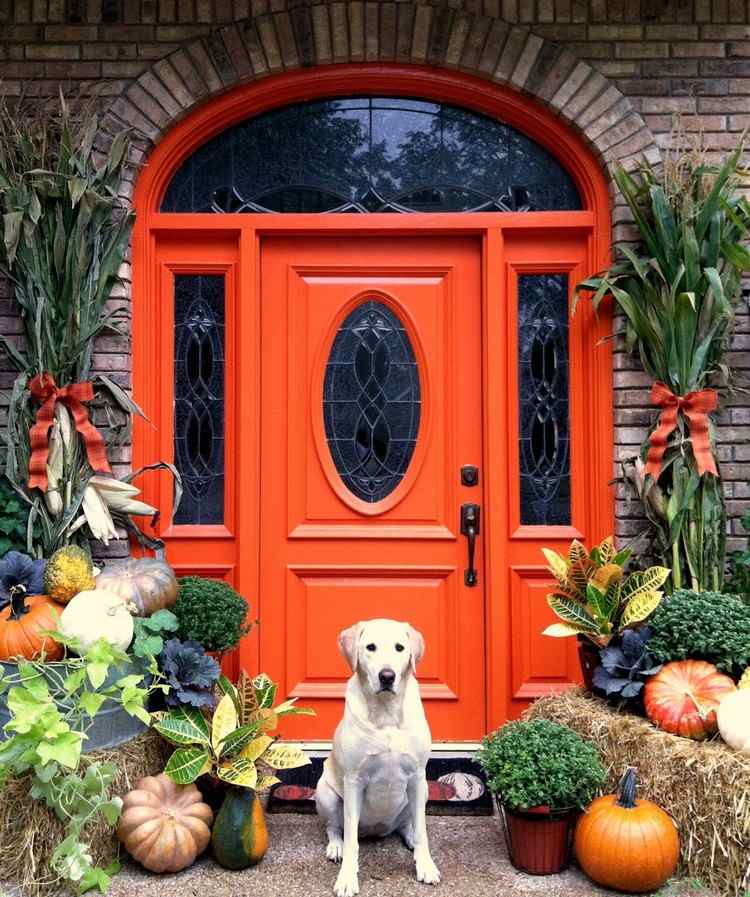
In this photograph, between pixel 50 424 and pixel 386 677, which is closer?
pixel 386 677

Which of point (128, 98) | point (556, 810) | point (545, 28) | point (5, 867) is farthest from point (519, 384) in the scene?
point (5, 867)

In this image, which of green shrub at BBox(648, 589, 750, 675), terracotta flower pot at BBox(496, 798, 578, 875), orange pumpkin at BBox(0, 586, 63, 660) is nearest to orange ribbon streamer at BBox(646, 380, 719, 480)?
green shrub at BBox(648, 589, 750, 675)

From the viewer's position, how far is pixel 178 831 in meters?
3.07

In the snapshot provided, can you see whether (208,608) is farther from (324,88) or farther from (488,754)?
(324,88)

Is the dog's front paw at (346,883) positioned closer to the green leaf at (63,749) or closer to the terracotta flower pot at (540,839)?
the terracotta flower pot at (540,839)

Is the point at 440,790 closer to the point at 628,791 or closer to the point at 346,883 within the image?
the point at 346,883

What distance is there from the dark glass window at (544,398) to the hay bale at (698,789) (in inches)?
48.8

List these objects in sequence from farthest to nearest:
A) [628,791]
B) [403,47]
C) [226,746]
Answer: [403,47], [226,746], [628,791]

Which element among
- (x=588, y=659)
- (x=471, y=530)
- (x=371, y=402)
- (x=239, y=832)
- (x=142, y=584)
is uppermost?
(x=371, y=402)

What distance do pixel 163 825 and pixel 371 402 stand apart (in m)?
2.14

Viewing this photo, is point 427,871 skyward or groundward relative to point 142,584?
groundward

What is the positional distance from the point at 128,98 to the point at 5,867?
3.32m

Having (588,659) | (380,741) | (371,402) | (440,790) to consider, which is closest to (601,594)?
(588,659)

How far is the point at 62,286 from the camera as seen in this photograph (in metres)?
3.96
